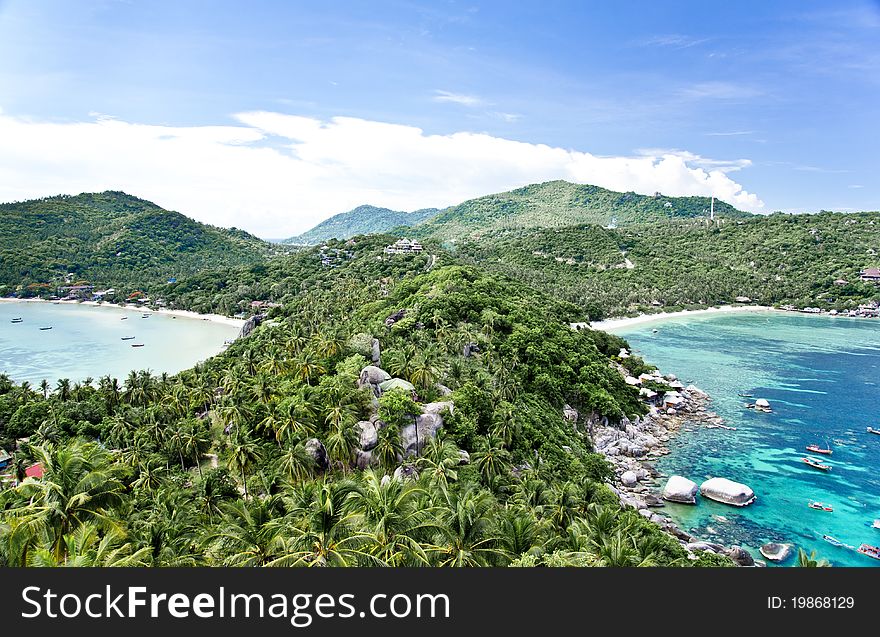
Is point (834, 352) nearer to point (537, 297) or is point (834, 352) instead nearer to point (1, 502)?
point (537, 297)

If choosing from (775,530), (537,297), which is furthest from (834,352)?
(775,530)

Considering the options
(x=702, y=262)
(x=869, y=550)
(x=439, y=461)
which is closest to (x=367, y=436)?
(x=439, y=461)

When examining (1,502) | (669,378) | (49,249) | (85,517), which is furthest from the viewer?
(49,249)

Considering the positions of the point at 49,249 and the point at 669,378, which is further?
the point at 49,249

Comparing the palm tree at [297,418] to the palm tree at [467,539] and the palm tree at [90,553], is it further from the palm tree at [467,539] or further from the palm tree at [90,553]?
the palm tree at [467,539]

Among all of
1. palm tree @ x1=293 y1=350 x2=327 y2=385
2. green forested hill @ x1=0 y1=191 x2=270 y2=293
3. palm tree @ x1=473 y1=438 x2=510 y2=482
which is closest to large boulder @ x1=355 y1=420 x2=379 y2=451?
palm tree @ x1=473 y1=438 x2=510 y2=482

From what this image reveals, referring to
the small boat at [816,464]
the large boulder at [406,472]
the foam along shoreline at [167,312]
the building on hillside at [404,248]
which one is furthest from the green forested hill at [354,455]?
the building on hillside at [404,248]
